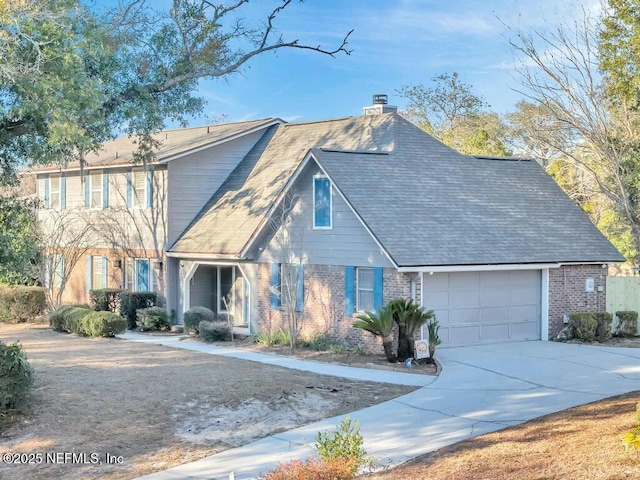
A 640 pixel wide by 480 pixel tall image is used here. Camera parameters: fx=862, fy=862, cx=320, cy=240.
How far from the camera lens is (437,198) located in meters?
23.5

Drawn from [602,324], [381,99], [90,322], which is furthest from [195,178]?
[602,324]

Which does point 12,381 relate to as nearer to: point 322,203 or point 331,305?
point 331,305

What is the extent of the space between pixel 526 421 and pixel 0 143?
35.9ft

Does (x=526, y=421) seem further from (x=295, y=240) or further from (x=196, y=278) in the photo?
(x=196, y=278)

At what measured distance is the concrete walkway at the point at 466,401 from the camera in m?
12.1

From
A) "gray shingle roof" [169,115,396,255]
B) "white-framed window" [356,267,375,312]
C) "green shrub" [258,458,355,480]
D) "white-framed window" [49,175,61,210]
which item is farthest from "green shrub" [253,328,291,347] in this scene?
"white-framed window" [49,175,61,210]

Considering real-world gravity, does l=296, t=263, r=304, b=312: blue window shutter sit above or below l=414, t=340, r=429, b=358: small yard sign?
above

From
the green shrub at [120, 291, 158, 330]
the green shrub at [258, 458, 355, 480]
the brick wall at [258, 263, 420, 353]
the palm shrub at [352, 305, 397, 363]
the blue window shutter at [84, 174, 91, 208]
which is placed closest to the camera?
the green shrub at [258, 458, 355, 480]

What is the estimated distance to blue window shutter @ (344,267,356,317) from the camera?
21.8 m

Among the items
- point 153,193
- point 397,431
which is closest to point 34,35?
point 397,431

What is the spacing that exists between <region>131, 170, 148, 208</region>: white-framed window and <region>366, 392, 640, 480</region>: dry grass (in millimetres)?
19281

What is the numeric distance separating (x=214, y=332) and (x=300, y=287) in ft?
→ 9.68

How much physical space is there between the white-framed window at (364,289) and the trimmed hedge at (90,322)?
24.6ft

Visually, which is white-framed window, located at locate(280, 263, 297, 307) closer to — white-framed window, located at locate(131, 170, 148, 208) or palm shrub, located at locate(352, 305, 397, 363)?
palm shrub, located at locate(352, 305, 397, 363)
